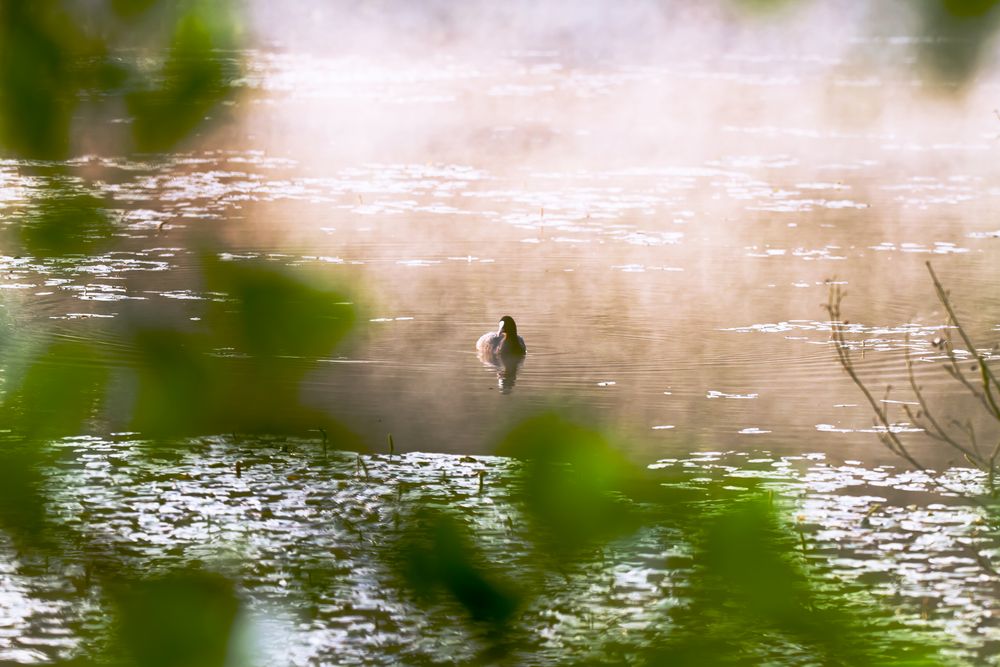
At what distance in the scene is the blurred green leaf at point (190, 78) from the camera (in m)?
1.50

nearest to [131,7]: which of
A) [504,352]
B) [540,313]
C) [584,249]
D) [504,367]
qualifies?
[504,367]

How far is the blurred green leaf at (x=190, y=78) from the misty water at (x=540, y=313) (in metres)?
0.29

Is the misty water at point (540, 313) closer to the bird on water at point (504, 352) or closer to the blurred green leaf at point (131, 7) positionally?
the bird on water at point (504, 352)

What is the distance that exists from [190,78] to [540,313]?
8.52m

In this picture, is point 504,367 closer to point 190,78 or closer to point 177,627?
point 190,78

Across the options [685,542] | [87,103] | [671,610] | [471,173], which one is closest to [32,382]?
[87,103]

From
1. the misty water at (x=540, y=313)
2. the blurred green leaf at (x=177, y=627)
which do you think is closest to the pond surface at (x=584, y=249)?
the misty water at (x=540, y=313)

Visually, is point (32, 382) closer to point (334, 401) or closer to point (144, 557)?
point (144, 557)

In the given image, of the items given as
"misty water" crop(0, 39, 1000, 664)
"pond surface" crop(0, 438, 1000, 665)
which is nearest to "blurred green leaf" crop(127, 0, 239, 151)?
"misty water" crop(0, 39, 1000, 664)

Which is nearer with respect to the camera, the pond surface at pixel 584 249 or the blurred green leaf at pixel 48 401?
the blurred green leaf at pixel 48 401

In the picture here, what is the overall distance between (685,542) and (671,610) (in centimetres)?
275

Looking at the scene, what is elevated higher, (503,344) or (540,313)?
(540,313)

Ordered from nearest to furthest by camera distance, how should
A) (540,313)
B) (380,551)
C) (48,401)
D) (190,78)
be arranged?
(190,78) < (48,401) < (380,551) < (540,313)

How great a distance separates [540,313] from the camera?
1019 centimetres
